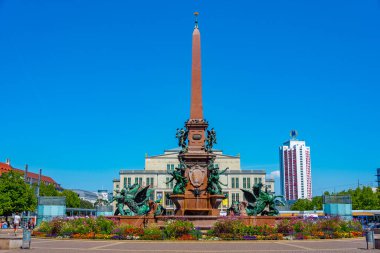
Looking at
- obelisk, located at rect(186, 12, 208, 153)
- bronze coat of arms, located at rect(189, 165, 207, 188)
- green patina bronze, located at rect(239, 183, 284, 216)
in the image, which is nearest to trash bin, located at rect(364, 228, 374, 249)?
green patina bronze, located at rect(239, 183, 284, 216)

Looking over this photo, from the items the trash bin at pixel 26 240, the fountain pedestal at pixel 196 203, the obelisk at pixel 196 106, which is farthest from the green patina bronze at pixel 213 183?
the trash bin at pixel 26 240

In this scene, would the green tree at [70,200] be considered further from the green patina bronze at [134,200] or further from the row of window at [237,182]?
the green patina bronze at [134,200]

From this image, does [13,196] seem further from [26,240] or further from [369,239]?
[369,239]

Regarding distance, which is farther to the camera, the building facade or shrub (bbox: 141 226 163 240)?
the building facade

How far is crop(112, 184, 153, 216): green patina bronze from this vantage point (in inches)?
1121

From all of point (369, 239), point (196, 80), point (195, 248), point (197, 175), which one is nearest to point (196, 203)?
point (197, 175)

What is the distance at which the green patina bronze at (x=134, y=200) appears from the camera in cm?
2848

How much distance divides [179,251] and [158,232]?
5.83m

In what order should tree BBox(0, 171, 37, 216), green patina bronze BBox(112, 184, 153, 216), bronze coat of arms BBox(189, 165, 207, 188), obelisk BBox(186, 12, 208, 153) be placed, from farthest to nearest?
tree BBox(0, 171, 37, 216) < obelisk BBox(186, 12, 208, 153) < bronze coat of arms BBox(189, 165, 207, 188) < green patina bronze BBox(112, 184, 153, 216)

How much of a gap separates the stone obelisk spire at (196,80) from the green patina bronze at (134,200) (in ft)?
21.6

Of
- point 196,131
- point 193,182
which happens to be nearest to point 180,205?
point 193,182

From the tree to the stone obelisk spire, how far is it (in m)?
30.5

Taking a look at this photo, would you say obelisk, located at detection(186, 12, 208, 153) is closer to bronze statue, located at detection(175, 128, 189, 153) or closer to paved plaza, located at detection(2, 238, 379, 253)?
bronze statue, located at detection(175, 128, 189, 153)

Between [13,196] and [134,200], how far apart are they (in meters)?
28.9
